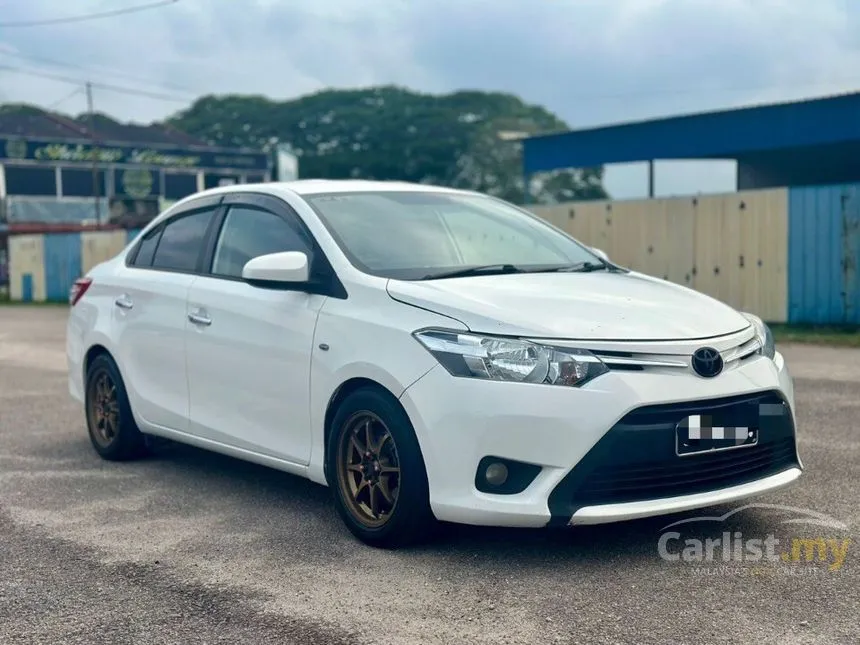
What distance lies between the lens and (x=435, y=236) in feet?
17.9

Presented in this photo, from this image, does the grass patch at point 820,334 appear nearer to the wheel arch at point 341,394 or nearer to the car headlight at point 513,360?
the wheel arch at point 341,394

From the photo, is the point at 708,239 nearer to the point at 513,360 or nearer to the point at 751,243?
the point at 751,243

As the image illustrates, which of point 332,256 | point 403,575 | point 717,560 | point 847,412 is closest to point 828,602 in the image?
point 717,560

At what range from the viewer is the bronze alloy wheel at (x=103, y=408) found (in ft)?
22.2

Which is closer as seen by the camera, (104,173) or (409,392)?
(409,392)

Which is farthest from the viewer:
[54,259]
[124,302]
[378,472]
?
[54,259]

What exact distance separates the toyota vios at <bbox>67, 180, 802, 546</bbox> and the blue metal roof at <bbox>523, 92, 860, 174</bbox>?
1439cm

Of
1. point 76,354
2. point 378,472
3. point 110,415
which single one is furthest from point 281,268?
point 76,354

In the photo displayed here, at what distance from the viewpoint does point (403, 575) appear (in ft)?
14.0

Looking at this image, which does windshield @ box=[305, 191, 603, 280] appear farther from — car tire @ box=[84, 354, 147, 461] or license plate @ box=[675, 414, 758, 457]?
car tire @ box=[84, 354, 147, 461]

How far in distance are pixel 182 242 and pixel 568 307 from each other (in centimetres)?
281

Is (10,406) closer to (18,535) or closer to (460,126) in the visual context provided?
(18,535)

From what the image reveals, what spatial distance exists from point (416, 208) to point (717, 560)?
Result: 2382 mm

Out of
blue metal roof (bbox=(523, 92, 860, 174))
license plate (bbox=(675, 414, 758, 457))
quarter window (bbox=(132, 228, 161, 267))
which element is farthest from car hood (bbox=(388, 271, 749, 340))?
blue metal roof (bbox=(523, 92, 860, 174))
